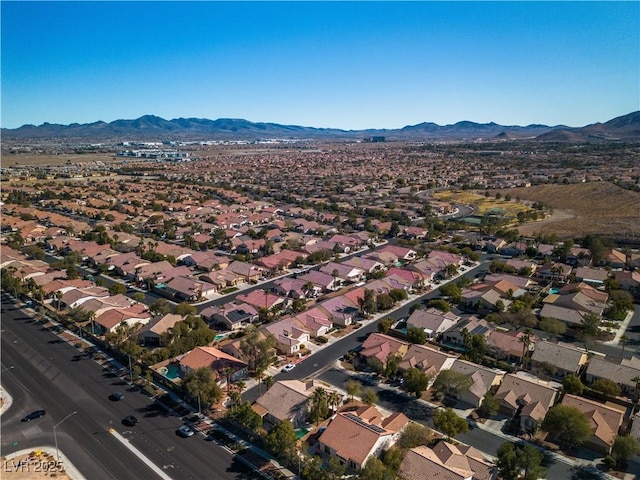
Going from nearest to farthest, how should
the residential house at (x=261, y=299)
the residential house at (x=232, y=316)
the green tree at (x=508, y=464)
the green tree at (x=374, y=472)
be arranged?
1. the green tree at (x=374, y=472)
2. the green tree at (x=508, y=464)
3. the residential house at (x=232, y=316)
4. the residential house at (x=261, y=299)

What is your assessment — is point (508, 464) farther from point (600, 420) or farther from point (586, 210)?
point (586, 210)

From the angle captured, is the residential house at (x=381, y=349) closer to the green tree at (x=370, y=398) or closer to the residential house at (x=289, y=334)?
the green tree at (x=370, y=398)

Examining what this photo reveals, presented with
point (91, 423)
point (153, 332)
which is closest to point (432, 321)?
point (153, 332)

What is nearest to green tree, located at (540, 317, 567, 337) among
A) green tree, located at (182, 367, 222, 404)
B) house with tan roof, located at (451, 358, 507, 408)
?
house with tan roof, located at (451, 358, 507, 408)

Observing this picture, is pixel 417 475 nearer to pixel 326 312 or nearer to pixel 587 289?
pixel 326 312

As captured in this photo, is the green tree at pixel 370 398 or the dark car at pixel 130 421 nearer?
the dark car at pixel 130 421

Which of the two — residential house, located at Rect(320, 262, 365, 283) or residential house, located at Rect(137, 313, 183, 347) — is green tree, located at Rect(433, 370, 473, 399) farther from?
residential house, located at Rect(320, 262, 365, 283)

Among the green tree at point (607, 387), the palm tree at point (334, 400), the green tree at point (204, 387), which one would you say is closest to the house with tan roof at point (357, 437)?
the palm tree at point (334, 400)
